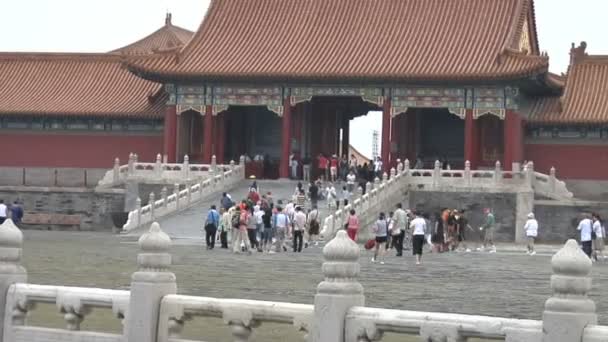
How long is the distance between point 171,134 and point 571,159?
15437 mm

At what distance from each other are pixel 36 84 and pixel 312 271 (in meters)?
35.1

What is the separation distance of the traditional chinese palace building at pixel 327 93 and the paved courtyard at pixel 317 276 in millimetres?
17060

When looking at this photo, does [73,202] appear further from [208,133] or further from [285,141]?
[285,141]

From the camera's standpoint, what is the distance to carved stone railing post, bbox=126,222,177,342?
15.2 metres

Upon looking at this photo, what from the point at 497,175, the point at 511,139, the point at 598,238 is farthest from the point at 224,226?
the point at 511,139

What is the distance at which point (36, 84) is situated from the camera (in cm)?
6041

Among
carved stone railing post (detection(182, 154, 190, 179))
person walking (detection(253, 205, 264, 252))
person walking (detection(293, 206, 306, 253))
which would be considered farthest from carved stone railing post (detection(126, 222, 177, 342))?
carved stone railing post (detection(182, 154, 190, 179))

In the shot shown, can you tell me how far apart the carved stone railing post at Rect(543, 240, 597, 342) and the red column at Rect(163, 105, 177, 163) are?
43.8 meters

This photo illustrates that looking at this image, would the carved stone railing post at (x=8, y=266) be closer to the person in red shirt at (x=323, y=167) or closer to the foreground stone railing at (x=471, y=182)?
the foreground stone railing at (x=471, y=182)

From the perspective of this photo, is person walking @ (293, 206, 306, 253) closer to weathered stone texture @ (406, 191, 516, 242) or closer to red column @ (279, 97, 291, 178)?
weathered stone texture @ (406, 191, 516, 242)

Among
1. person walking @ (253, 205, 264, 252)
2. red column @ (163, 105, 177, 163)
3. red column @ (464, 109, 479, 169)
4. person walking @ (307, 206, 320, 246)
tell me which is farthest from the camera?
red column @ (163, 105, 177, 163)

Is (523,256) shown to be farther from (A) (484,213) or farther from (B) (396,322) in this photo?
(B) (396,322)

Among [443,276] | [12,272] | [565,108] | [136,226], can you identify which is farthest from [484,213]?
[12,272]

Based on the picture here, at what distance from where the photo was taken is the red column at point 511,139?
51.9 m
